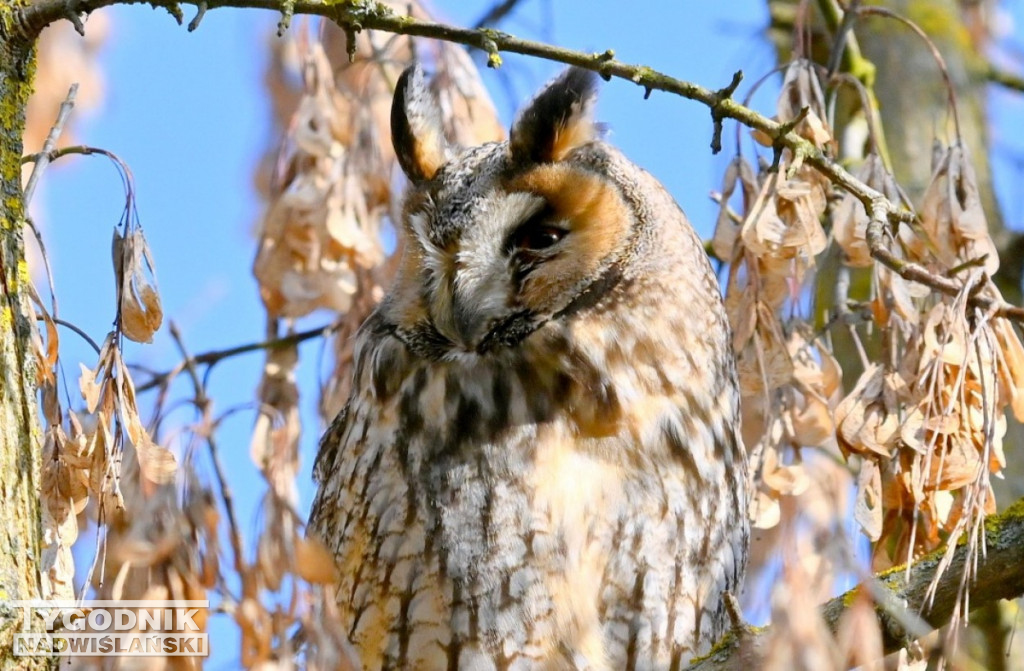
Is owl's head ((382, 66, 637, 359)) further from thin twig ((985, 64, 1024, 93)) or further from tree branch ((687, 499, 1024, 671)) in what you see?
thin twig ((985, 64, 1024, 93))

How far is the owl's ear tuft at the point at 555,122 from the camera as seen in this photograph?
8.57ft

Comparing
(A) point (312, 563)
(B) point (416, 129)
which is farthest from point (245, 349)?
(A) point (312, 563)

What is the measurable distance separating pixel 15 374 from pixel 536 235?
1103 millimetres

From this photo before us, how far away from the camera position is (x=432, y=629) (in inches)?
95.7

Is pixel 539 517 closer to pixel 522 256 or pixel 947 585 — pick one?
pixel 522 256

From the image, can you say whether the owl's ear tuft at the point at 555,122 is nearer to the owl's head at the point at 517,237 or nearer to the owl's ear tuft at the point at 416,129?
the owl's head at the point at 517,237

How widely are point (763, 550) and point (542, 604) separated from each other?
759 mm

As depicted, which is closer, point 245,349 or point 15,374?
point 15,374

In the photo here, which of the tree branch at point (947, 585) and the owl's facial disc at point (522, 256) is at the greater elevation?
the owl's facial disc at point (522, 256)

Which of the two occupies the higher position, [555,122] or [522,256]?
[555,122]

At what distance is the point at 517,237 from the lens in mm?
2543

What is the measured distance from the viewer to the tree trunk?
64.4 inches

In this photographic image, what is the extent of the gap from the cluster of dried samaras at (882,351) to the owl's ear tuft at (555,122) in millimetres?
331

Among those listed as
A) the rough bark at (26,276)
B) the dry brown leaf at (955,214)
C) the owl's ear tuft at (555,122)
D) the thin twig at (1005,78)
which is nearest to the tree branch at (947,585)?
the rough bark at (26,276)
